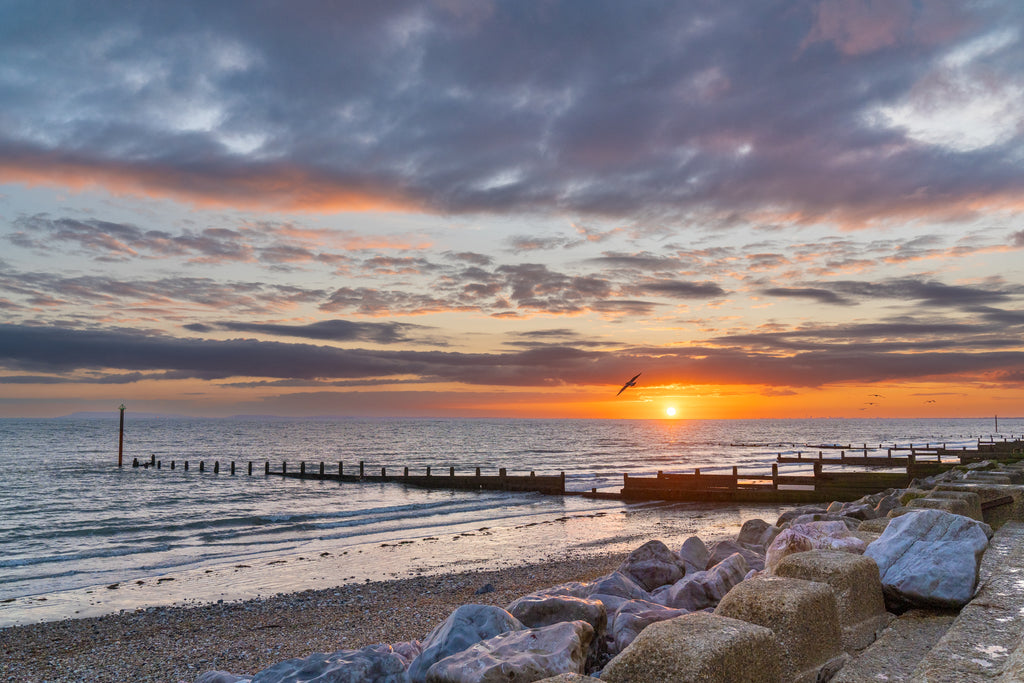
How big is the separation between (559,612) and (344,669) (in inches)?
97.0

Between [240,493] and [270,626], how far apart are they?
2953 centimetres

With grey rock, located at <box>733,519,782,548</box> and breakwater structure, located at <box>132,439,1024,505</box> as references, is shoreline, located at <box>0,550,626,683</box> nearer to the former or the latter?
grey rock, located at <box>733,519,782,548</box>

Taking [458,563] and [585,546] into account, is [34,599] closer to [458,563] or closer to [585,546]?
[458,563]

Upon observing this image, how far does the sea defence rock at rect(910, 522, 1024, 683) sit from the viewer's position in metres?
3.00

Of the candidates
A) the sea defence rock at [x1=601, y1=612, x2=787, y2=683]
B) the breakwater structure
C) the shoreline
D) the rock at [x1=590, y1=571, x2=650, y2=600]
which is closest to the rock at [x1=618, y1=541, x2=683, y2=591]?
the rock at [x1=590, y1=571, x2=650, y2=600]

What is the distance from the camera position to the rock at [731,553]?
10531 mm

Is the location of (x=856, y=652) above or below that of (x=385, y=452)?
above

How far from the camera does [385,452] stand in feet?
269

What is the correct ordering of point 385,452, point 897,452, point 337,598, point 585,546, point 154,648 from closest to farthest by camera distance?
point 154,648, point 337,598, point 585,546, point 897,452, point 385,452

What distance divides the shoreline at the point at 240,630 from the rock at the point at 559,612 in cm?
403

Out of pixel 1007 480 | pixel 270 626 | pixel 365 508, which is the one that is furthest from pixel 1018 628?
pixel 365 508

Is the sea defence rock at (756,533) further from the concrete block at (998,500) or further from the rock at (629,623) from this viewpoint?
the rock at (629,623)

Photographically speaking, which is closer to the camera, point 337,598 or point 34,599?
point 337,598

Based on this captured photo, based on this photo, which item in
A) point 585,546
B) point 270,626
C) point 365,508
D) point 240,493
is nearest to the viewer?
point 270,626
